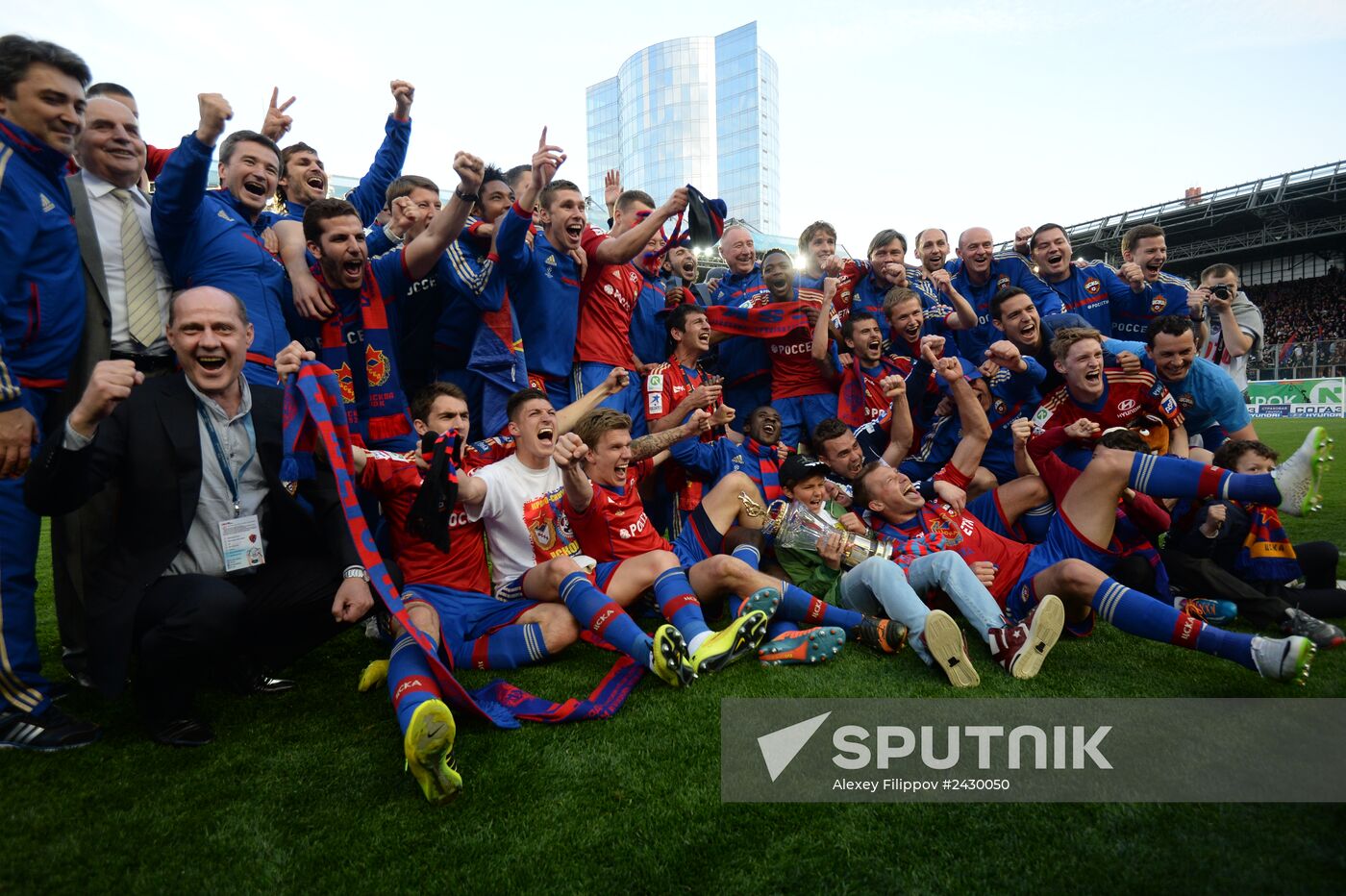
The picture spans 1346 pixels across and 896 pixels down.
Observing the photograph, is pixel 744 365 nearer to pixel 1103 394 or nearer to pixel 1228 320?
pixel 1103 394

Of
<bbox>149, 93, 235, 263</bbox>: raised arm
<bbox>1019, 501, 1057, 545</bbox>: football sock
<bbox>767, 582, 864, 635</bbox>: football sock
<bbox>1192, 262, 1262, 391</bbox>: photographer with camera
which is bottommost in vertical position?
<bbox>767, 582, 864, 635</bbox>: football sock

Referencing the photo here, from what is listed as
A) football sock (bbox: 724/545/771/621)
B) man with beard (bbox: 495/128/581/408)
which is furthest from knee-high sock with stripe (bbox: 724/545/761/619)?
man with beard (bbox: 495/128/581/408)

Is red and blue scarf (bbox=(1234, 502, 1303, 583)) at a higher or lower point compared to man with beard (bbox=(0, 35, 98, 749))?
lower

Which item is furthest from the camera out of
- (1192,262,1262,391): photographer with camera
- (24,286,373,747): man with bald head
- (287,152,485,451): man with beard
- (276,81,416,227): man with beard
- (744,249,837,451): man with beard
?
(1192,262,1262,391): photographer with camera

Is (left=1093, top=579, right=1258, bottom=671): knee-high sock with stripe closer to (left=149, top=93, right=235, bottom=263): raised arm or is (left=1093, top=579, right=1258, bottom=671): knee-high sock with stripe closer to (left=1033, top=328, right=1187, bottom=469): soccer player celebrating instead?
(left=1033, top=328, right=1187, bottom=469): soccer player celebrating

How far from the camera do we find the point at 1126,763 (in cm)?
240

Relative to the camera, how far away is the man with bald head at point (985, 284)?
5.99m

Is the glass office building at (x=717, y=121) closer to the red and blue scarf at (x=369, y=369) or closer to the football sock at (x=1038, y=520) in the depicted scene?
the football sock at (x=1038, y=520)

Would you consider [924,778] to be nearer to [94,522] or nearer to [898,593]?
[898,593]

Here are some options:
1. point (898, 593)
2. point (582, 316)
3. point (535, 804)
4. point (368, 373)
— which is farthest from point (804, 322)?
point (535, 804)

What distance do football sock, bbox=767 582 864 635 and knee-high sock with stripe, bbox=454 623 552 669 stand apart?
4.05 ft

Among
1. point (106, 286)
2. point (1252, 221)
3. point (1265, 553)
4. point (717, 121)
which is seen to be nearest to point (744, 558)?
point (1265, 553)

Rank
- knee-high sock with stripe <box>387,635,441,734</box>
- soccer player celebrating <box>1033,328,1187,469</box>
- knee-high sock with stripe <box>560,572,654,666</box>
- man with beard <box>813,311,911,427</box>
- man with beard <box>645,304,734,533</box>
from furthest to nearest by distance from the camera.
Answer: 1. man with beard <box>813,311,911,427</box>
2. man with beard <box>645,304,734,533</box>
3. soccer player celebrating <box>1033,328,1187,469</box>
4. knee-high sock with stripe <box>560,572,654,666</box>
5. knee-high sock with stripe <box>387,635,441,734</box>

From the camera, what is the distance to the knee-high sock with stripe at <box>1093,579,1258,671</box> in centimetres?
292
